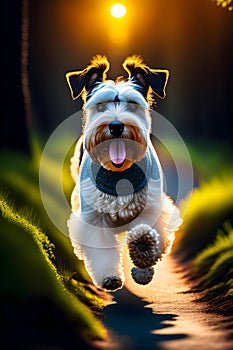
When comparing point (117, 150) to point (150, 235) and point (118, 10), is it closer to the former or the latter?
point (150, 235)

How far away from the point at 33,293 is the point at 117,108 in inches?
42.9

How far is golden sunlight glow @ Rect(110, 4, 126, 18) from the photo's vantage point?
3.82 metres

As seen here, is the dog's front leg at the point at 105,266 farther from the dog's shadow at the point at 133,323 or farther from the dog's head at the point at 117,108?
the dog's head at the point at 117,108

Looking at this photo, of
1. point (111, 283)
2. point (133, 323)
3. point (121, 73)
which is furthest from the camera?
point (121, 73)

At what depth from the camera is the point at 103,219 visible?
366 cm

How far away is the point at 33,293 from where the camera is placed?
3.14 metres

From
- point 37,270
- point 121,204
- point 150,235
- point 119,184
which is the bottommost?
point 37,270

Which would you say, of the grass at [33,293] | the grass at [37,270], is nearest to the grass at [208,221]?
the grass at [37,270]

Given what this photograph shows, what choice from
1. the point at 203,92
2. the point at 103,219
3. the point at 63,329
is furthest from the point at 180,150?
the point at 63,329

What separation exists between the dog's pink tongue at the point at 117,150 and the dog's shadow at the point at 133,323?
30.4 inches

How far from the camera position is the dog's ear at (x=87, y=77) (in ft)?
11.8

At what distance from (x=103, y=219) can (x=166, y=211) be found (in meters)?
0.39

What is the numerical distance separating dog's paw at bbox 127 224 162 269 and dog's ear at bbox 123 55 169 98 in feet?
2.64

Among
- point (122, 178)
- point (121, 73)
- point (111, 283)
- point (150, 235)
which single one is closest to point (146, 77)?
point (121, 73)
